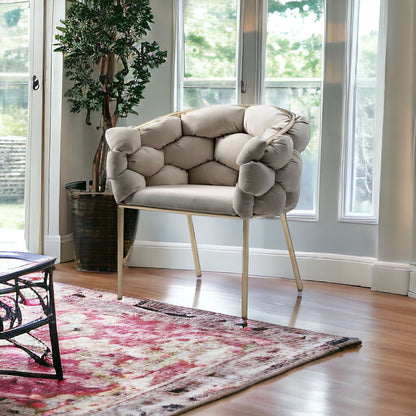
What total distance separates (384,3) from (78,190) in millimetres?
1835

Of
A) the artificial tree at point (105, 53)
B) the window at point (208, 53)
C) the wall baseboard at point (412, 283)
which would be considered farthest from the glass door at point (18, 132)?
the wall baseboard at point (412, 283)

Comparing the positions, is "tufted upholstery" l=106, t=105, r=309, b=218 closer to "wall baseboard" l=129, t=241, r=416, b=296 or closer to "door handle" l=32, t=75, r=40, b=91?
"wall baseboard" l=129, t=241, r=416, b=296

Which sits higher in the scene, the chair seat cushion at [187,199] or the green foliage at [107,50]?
the green foliage at [107,50]

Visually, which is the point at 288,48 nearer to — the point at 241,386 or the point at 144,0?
the point at 144,0

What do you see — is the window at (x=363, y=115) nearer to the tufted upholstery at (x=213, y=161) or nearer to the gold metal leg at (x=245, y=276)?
the tufted upholstery at (x=213, y=161)

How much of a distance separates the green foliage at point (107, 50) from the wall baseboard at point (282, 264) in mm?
771

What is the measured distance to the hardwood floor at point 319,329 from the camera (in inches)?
74.9

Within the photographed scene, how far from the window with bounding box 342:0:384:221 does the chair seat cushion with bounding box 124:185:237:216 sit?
86cm

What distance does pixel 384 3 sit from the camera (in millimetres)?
3480

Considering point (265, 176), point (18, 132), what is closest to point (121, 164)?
point (265, 176)

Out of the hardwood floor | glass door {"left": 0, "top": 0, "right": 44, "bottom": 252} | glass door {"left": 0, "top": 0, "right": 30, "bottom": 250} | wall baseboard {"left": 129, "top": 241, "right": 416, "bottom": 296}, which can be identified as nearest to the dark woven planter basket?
the hardwood floor

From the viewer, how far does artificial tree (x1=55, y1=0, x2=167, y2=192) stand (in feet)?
11.9

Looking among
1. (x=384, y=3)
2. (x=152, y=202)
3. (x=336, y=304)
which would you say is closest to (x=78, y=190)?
(x=152, y=202)

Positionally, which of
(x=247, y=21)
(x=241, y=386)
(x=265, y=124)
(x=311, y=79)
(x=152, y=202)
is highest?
(x=247, y=21)
